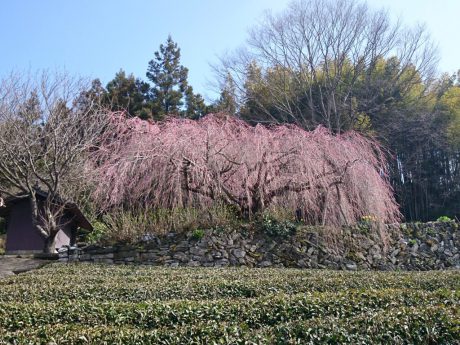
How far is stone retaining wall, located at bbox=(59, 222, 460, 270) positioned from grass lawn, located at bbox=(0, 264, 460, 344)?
157 inches

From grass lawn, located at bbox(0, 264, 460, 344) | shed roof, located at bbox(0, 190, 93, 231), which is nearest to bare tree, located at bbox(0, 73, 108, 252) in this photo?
shed roof, located at bbox(0, 190, 93, 231)

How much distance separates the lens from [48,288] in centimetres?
606

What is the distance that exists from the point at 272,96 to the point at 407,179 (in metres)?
6.82

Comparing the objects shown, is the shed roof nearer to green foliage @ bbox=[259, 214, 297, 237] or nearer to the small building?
the small building

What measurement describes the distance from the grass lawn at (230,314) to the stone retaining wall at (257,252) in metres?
4.00

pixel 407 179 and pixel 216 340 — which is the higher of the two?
pixel 407 179

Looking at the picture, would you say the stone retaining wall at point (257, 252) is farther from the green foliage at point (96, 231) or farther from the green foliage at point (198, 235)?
the green foliage at point (96, 231)

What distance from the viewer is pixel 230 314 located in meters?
4.30

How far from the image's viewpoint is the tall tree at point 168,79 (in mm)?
22188

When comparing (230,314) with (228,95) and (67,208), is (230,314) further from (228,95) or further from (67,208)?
(228,95)

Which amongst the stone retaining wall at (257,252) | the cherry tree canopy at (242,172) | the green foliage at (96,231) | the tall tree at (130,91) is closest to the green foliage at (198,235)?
the stone retaining wall at (257,252)

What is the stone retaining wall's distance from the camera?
10.5 metres

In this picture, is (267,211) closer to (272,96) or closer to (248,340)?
(248,340)

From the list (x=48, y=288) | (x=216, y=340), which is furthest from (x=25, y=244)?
(x=216, y=340)
